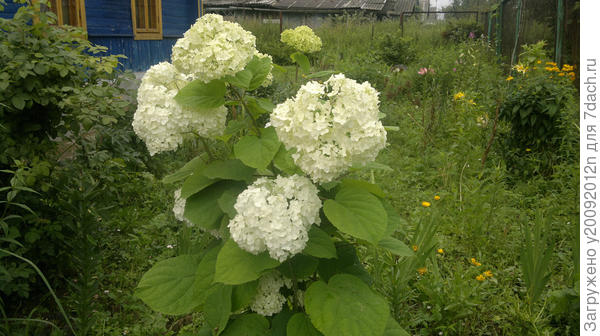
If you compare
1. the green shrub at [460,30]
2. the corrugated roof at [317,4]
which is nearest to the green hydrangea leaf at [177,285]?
the green shrub at [460,30]

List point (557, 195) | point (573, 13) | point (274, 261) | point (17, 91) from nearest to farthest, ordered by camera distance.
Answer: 1. point (274, 261)
2. point (17, 91)
3. point (557, 195)
4. point (573, 13)

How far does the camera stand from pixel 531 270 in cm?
234

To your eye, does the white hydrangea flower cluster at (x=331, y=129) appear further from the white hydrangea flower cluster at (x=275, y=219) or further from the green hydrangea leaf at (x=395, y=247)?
the green hydrangea leaf at (x=395, y=247)

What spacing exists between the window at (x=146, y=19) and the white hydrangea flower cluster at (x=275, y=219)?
305 inches

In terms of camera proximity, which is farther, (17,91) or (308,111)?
(17,91)

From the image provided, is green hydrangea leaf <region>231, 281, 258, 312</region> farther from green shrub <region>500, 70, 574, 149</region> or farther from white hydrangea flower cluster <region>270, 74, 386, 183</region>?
green shrub <region>500, 70, 574, 149</region>

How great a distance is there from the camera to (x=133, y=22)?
8008 millimetres

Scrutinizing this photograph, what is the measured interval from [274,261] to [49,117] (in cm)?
198

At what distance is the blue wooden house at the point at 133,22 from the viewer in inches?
273

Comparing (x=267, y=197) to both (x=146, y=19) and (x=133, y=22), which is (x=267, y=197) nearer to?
(x=133, y=22)

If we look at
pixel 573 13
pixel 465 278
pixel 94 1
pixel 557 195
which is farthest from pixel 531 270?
pixel 94 1

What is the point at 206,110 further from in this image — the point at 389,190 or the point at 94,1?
the point at 94,1

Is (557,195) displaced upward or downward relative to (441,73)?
downward

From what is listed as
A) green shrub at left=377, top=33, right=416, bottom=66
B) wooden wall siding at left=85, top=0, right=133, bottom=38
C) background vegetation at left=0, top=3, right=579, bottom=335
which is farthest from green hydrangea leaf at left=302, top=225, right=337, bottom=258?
green shrub at left=377, top=33, right=416, bottom=66
